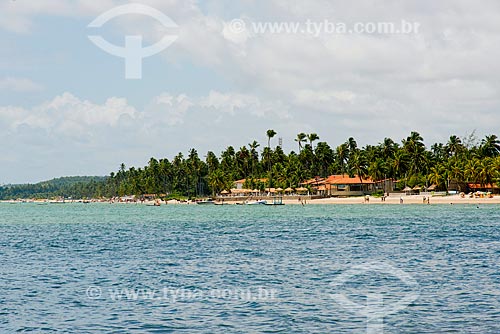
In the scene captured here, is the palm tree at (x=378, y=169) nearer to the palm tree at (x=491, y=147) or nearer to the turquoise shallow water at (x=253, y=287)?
the palm tree at (x=491, y=147)

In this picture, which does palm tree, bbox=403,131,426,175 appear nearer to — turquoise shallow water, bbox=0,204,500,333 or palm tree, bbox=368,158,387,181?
palm tree, bbox=368,158,387,181

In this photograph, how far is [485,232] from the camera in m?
64.2

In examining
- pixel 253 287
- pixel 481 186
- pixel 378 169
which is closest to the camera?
pixel 253 287

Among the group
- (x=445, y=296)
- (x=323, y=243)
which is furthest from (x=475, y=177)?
(x=445, y=296)

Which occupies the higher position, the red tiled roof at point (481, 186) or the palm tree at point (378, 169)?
the palm tree at point (378, 169)

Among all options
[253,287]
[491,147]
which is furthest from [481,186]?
[253,287]

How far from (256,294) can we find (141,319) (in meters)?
6.31

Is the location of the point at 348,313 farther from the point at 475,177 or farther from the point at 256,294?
the point at 475,177

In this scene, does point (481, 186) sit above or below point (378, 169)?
below

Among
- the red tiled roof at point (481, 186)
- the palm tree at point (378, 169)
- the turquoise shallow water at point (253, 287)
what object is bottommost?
the turquoise shallow water at point (253, 287)

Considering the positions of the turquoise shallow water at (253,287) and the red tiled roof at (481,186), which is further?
the red tiled roof at (481,186)

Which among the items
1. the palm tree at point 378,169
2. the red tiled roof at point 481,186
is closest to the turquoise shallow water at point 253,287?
the red tiled roof at point 481,186

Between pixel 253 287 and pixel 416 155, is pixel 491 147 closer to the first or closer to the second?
pixel 416 155

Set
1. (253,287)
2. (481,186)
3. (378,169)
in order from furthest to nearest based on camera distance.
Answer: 1. (378,169)
2. (481,186)
3. (253,287)
